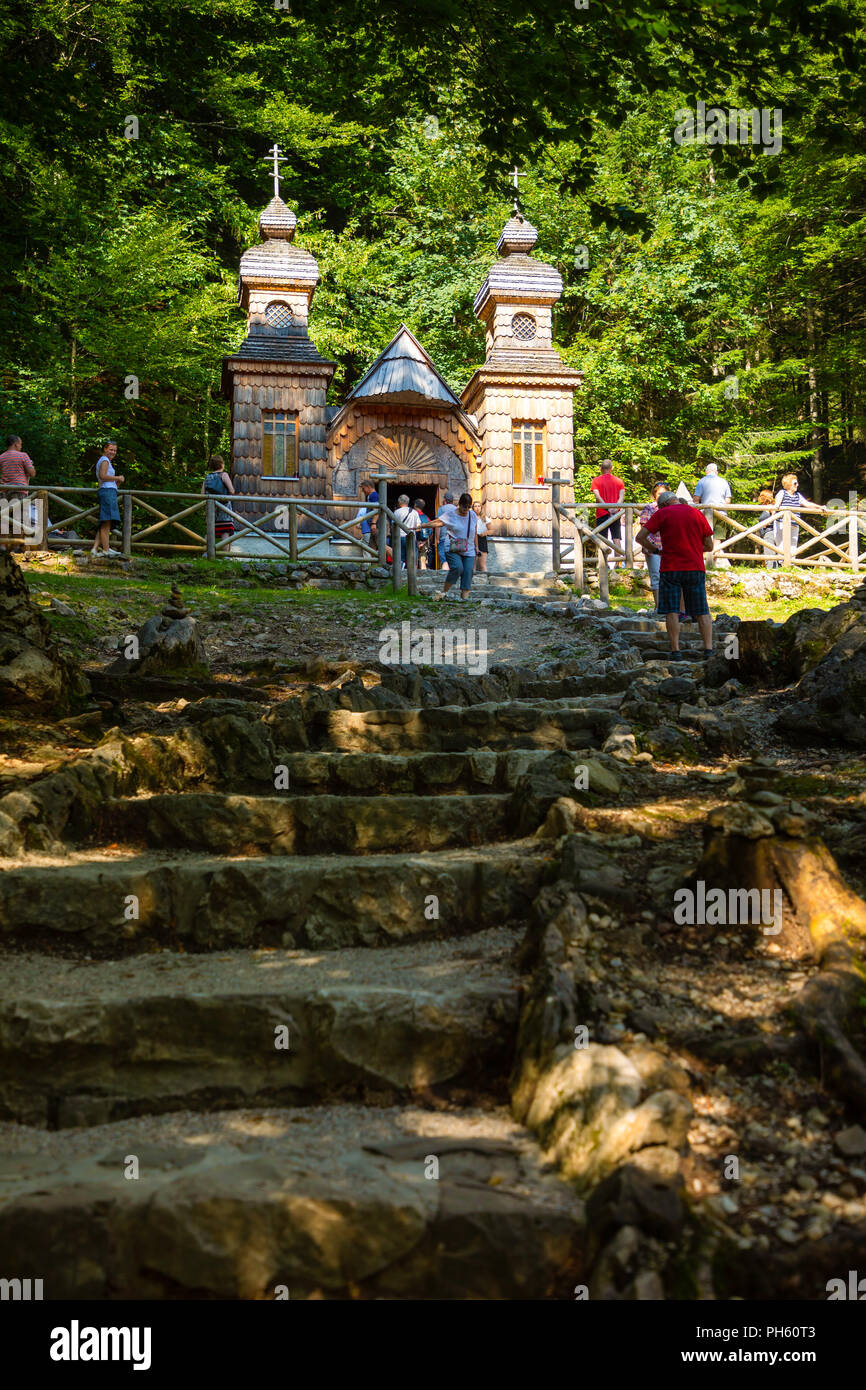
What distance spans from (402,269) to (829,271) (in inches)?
424

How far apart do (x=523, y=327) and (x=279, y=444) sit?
6013 mm

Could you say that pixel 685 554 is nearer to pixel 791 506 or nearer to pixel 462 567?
pixel 462 567

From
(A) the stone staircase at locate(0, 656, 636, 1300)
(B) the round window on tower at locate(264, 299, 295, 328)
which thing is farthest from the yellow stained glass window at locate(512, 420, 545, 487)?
(A) the stone staircase at locate(0, 656, 636, 1300)

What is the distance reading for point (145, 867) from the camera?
5031 millimetres

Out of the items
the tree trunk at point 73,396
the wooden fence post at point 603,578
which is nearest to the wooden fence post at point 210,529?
the wooden fence post at point 603,578

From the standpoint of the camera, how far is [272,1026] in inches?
156

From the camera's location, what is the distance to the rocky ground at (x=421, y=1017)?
3.03m

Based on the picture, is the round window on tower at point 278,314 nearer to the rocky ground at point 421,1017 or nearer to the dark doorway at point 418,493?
the dark doorway at point 418,493

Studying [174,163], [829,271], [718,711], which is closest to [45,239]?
[174,163]

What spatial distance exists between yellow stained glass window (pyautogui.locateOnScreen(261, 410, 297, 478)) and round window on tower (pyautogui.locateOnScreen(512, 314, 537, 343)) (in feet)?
17.4

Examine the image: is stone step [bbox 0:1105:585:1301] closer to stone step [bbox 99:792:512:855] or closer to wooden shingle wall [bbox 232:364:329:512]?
stone step [bbox 99:792:512:855]

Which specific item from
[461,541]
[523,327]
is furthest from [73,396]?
[461,541]

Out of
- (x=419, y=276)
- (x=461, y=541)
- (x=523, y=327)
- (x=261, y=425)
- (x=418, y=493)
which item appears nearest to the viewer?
(x=461, y=541)

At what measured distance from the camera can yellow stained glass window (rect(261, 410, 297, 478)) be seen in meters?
23.5
